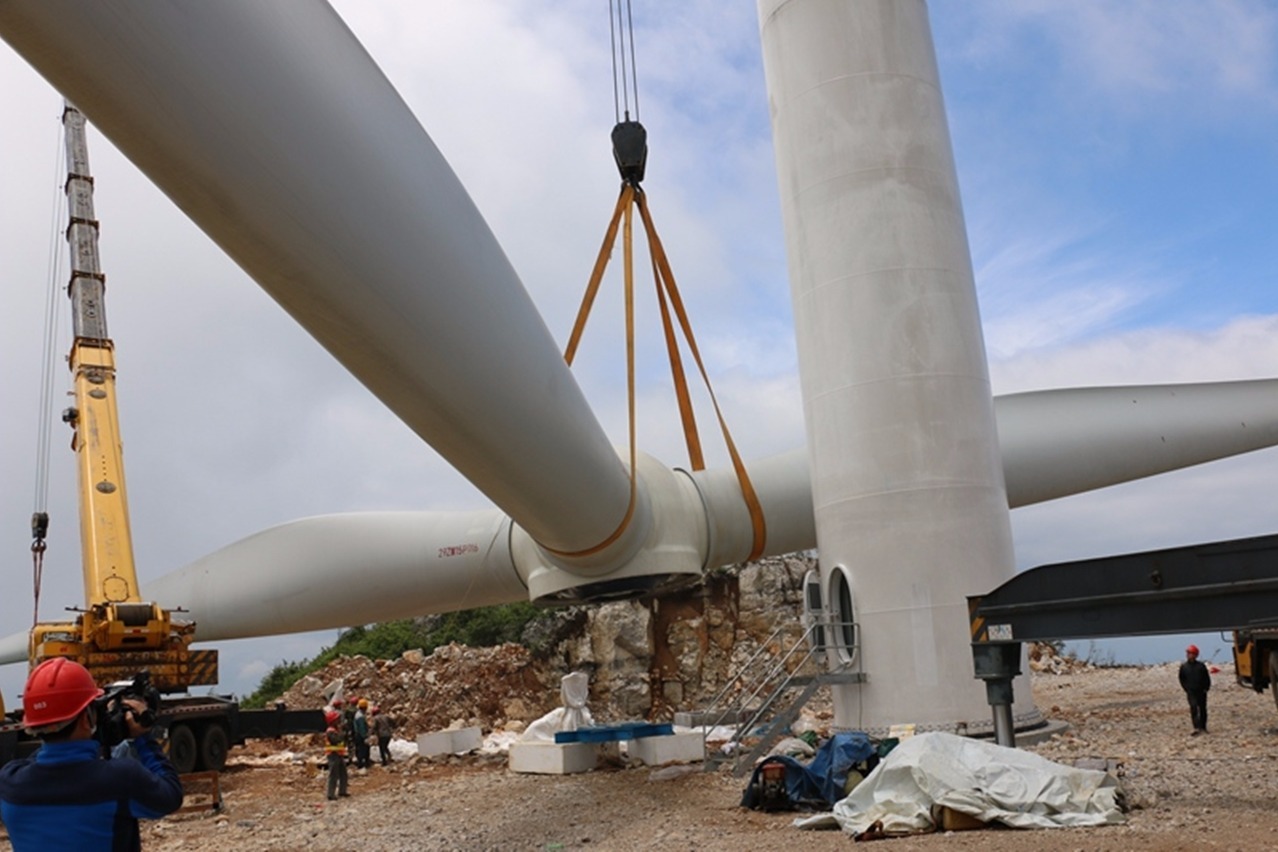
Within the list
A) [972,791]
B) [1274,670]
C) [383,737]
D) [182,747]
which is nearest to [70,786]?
[972,791]

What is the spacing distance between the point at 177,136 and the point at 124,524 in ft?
44.3

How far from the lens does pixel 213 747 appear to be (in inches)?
677

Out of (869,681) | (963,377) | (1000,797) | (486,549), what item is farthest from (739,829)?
(963,377)

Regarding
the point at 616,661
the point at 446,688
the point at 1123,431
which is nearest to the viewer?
the point at 1123,431

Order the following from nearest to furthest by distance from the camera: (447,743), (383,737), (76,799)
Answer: (76,799), (383,737), (447,743)

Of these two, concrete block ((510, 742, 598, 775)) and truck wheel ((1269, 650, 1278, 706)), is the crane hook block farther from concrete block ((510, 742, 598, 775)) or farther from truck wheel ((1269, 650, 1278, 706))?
truck wheel ((1269, 650, 1278, 706))

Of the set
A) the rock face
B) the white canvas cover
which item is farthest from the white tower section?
the rock face

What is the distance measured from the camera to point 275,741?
21875mm

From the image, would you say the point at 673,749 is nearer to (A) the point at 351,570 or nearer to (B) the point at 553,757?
(B) the point at 553,757

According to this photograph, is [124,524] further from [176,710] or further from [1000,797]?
[1000,797]

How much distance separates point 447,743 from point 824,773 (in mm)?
9441

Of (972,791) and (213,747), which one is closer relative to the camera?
(972,791)

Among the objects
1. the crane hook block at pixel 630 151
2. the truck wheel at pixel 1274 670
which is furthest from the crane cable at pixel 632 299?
the truck wheel at pixel 1274 670

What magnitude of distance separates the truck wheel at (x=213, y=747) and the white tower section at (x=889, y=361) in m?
9.37
